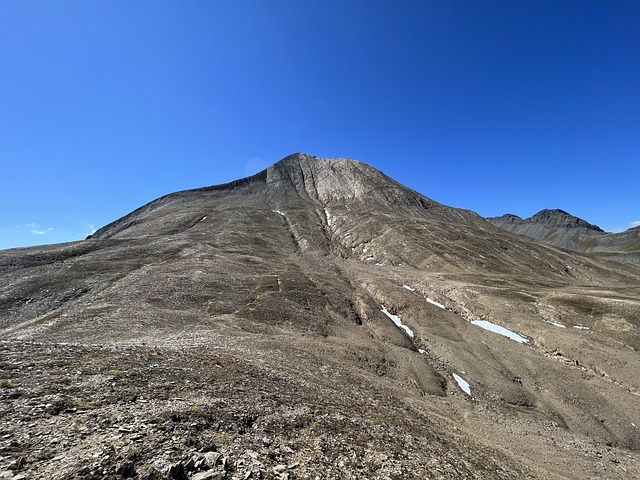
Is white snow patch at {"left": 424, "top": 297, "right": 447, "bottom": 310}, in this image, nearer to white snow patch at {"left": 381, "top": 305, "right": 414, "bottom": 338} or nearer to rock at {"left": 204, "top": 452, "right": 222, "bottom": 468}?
white snow patch at {"left": 381, "top": 305, "right": 414, "bottom": 338}

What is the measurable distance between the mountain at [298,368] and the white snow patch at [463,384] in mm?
157

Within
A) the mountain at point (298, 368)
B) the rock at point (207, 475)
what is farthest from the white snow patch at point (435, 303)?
the rock at point (207, 475)

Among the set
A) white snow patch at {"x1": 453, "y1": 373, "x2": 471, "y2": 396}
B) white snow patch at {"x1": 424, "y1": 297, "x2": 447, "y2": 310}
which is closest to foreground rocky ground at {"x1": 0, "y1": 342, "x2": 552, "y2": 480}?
white snow patch at {"x1": 453, "y1": 373, "x2": 471, "y2": 396}

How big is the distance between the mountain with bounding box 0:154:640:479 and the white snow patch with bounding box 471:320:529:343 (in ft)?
1.55

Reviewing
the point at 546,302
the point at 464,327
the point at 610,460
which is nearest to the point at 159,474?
the point at 610,460

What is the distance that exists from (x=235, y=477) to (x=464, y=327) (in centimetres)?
5352

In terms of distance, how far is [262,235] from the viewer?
399ft

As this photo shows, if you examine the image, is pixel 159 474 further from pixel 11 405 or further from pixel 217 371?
pixel 217 371

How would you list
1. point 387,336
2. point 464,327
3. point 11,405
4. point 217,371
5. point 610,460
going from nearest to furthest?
point 11,405
point 217,371
point 610,460
point 387,336
point 464,327

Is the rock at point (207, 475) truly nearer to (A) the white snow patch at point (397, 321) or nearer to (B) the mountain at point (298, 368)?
(B) the mountain at point (298, 368)

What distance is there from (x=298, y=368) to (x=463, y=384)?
74.0 feet

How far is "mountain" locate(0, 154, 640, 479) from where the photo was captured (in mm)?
12445

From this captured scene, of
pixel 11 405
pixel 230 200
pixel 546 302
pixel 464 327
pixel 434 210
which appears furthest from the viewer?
pixel 434 210

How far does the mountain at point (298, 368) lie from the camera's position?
12.4m
